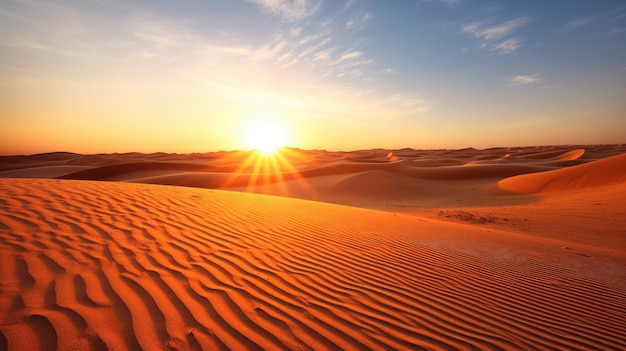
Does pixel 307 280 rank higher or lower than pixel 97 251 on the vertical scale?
lower

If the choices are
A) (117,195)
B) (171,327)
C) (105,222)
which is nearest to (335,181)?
(117,195)

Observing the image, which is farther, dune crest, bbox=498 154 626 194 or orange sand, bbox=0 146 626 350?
dune crest, bbox=498 154 626 194

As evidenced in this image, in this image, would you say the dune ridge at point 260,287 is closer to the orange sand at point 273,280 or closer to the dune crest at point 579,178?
the orange sand at point 273,280

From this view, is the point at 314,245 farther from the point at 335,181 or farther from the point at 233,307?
the point at 335,181

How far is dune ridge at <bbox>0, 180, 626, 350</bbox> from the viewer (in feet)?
7.04

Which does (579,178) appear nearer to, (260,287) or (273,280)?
(273,280)

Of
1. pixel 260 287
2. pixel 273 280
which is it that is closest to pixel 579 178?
pixel 273 280

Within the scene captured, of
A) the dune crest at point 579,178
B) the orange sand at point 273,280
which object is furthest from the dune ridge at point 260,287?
the dune crest at point 579,178

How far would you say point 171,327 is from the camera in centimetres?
213

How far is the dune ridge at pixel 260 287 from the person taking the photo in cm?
214

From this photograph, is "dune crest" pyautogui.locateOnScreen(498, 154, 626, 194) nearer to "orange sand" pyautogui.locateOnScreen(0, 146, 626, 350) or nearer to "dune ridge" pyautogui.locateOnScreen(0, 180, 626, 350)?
"orange sand" pyautogui.locateOnScreen(0, 146, 626, 350)

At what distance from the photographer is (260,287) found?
9.53ft

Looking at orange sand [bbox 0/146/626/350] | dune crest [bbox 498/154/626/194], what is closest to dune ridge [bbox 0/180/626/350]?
orange sand [bbox 0/146/626/350]

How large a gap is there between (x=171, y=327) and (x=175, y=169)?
26458 millimetres
